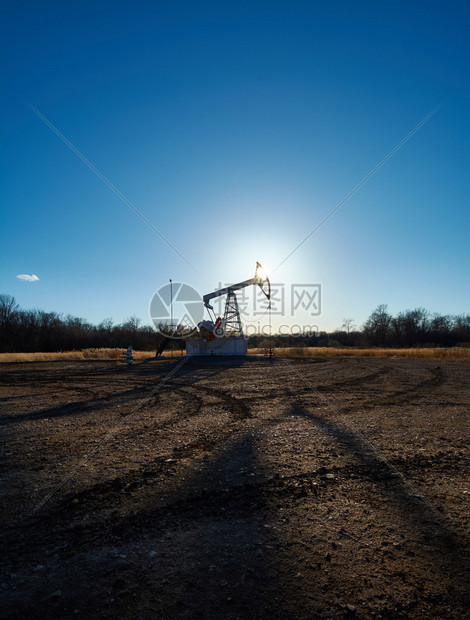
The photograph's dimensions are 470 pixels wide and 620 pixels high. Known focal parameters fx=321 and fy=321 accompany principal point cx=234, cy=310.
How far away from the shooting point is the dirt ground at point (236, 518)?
2.25m

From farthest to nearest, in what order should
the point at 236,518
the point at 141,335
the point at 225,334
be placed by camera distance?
the point at 141,335, the point at 225,334, the point at 236,518

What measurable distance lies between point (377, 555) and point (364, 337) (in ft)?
271

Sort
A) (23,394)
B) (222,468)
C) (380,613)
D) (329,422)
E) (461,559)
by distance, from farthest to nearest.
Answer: (23,394), (329,422), (222,468), (461,559), (380,613)

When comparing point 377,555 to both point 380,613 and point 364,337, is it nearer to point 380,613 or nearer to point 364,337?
point 380,613

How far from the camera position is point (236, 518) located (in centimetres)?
322

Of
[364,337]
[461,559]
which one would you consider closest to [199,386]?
[461,559]

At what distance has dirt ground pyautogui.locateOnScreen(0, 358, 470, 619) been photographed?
7.38 feet

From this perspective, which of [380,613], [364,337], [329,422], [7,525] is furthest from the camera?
[364,337]

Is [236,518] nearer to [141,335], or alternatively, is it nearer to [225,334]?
[225,334]

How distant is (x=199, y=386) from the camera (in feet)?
40.8

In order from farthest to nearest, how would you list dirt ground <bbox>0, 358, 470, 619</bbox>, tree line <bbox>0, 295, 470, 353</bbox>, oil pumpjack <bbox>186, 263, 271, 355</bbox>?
tree line <bbox>0, 295, 470, 353</bbox>
oil pumpjack <bbox>186, 263, 271, 355</bbox>
dirt ground <bbox>0, 358, 470, 619</bbox>

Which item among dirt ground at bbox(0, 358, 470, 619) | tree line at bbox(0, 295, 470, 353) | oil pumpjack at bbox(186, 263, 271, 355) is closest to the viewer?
dirt ground at bbox(0, 358, 470, 619)

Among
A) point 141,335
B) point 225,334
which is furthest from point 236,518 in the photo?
point 141,335

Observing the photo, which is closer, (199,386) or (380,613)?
(380,613)
